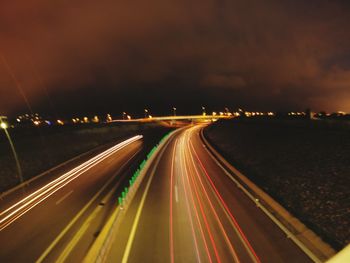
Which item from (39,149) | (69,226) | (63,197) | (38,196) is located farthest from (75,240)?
(39,149)

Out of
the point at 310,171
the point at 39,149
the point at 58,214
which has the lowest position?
the point at 58,214

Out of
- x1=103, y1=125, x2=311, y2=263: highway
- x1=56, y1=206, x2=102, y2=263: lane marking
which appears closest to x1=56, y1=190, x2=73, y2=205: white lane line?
x1=56, y1=206, x2=102, y2=263: lane marking

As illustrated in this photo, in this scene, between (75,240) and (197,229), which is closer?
(75,240)

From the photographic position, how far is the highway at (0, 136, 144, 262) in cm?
1462

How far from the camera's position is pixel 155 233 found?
609 inches

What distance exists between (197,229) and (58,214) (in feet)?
37.9

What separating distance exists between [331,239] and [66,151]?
146 feet

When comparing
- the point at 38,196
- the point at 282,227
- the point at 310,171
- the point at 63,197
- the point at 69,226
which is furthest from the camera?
the point at 38,196

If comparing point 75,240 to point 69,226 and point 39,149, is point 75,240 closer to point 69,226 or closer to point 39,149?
point 69,226

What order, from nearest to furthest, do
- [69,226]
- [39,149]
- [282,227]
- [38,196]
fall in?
[282,227] → [69,226] → [38,196] → [39,149]

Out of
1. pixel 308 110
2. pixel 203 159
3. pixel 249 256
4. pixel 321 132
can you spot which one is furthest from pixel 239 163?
pixel 249 256

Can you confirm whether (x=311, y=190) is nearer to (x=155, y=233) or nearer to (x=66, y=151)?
(x=155, y=233)

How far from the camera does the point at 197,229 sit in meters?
15.9

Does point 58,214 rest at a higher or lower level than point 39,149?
lower
